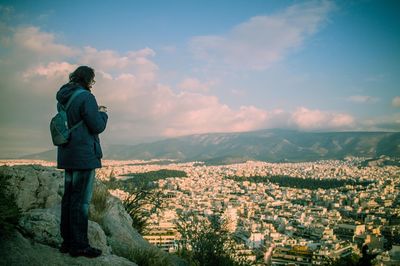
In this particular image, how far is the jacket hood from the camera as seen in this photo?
3.39m

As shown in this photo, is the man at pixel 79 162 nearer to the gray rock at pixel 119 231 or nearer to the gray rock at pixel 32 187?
the gray rock at pixel 119 231

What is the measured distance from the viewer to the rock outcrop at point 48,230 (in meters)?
3.12

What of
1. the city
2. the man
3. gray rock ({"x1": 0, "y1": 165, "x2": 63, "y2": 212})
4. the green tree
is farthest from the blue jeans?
the city

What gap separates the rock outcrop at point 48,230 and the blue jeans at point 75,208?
0.55ft

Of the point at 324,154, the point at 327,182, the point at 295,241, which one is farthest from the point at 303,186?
the point at 324,154

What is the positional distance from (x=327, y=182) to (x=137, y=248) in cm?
6807

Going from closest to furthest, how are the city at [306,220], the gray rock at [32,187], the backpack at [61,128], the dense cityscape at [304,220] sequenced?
the backpack at [61,128] → the gray rock at [32,187] → the dense cityscape at [304,220] → the city at [306,220]

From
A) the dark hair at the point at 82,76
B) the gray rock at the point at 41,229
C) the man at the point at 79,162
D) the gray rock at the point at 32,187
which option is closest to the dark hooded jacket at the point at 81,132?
the man at the point at 79,162

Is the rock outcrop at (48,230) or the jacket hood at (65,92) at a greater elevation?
the jacket hood at (65,92)

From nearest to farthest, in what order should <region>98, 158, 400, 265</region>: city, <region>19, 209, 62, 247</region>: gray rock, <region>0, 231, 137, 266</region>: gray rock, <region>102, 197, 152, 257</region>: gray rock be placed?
1. <region>0, 231, 137, 266</region>: gray rock
2. <region>19, 209, 62, 247</region>: gray rock
3. <region>102, 197, 152, 257</region>: gray rock
4. <region>98, 158, 400, 265</region>: city

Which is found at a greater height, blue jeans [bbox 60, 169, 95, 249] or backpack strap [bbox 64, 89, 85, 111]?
backpack strap [bbox 64, 89, 85, 111]

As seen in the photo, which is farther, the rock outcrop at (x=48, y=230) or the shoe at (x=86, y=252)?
the shoe at (x=86, y=252)

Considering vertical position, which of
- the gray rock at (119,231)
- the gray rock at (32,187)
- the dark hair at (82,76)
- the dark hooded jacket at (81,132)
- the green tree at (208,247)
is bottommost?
the green tree at (208,247)

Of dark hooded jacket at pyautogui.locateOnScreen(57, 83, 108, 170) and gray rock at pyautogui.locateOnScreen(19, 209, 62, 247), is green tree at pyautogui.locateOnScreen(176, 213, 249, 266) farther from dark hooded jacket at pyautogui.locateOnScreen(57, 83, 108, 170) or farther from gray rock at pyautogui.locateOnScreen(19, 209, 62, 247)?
dark hooded jacket at pyautogui.locateOnScreen(57, 83, 108, 170)
